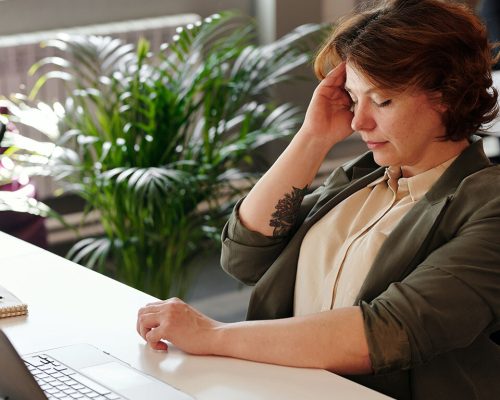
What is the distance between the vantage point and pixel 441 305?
156 centimetres

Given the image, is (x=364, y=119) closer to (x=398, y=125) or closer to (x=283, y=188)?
(x=398, y=125)

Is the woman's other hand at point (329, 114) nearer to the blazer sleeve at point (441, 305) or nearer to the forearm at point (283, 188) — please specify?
the forearm at point (283, 188)

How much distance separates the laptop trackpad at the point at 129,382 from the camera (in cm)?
145

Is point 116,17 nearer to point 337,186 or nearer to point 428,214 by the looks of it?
point 337,186

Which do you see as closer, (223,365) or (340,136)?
(223,365)

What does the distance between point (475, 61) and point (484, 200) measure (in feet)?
0.82

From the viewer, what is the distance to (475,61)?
5.65ft

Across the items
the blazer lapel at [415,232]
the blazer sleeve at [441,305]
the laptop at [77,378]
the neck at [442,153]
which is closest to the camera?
the laptop at [77,378]

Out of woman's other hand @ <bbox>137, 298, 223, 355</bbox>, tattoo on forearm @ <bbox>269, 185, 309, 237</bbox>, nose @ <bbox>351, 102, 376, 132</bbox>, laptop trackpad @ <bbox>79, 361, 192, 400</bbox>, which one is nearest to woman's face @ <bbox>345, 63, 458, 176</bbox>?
nose @ <bbox>351, 102, 376, 132</bbox>

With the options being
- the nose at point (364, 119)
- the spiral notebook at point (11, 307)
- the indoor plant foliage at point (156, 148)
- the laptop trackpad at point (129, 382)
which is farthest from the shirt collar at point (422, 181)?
the indoor plant foliage at point (156, 148)

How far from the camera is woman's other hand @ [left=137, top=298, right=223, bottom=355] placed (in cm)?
162

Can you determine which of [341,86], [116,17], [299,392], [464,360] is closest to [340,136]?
[341,86]

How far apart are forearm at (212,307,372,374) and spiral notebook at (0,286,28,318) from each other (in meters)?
0.40

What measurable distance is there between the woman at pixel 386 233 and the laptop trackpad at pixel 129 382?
0.38 feet
